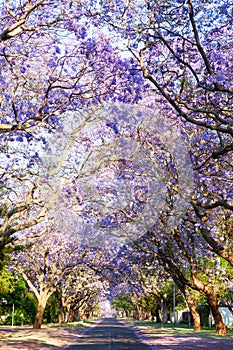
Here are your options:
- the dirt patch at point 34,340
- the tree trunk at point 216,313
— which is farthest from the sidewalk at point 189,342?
the dirt patch at point 34,340

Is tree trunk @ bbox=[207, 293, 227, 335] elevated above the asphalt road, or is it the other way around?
tree trunk @ bbox=[207, 293, 227, 335]

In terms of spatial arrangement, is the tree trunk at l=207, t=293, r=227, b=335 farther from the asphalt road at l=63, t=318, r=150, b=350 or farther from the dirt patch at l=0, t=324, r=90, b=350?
the dirt patch at l=0, t=324, r=90, b=350

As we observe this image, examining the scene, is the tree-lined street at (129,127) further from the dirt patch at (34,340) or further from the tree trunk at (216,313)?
the dirt patch at (34,340)

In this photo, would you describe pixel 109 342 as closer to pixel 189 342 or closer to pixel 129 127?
pixel 189 342

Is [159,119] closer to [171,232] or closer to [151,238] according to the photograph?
[171,232]

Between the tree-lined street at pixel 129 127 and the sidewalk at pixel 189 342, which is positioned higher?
the tree-lined street at pixel 129 127

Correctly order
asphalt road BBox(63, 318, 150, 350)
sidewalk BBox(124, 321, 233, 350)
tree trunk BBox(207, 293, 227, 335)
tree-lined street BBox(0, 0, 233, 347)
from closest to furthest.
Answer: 1. tree-lined street BBox(0, 0, 233, 347)
2. sidewalk BBox(124, 321, 233, 350)
3. asphalt road BBox(63, 318, 150, 350)
4. tree trunk BBox(207, 293, 227, 335)

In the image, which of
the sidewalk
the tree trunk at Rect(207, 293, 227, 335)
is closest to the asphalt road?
the sidewalk

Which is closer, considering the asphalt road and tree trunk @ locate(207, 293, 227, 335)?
the asphalt road

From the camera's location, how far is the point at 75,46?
12.2m

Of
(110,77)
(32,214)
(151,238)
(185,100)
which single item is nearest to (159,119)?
(185,100)

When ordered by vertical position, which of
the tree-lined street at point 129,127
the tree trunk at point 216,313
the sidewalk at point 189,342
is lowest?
the sidewalk at point 189,342

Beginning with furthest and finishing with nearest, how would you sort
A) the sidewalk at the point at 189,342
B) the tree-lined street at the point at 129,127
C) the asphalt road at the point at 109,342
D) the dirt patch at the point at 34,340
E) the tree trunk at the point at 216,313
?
the tree trunk at the point at 216,313
the asphalt road at the point at 109,342
the dirt patch at the point at 34,340
the sidewalk at the point at 189,342
the tree-lined street at the point at 129,127

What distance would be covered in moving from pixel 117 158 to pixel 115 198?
139 inches
